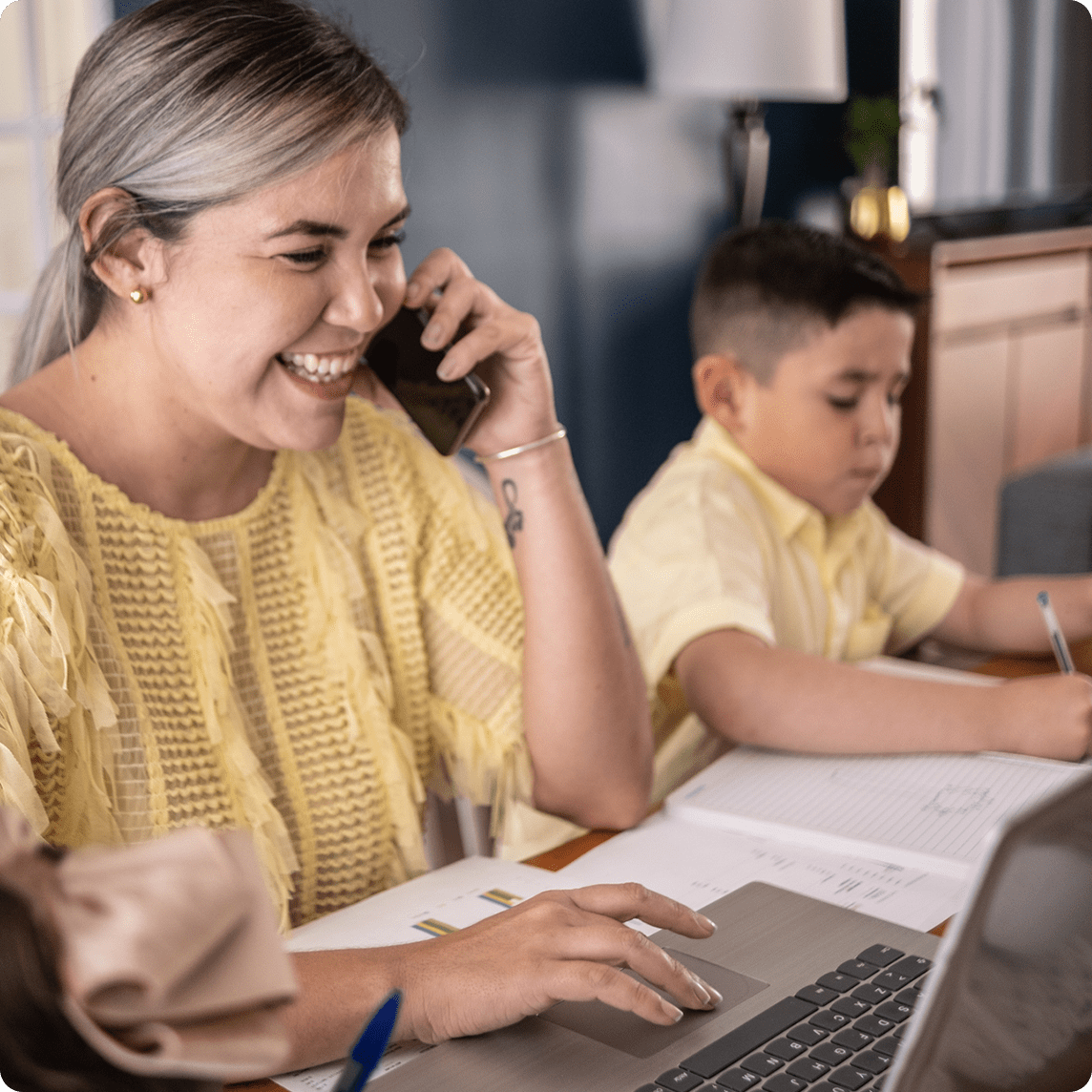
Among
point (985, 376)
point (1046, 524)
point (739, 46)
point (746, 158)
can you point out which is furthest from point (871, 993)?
point (985, 376)

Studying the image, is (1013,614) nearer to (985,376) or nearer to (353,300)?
(353,300)

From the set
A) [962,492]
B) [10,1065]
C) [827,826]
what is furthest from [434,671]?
[962,492]

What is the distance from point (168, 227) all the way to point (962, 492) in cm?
290

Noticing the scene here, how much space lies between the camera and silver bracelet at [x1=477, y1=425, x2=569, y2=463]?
116cm

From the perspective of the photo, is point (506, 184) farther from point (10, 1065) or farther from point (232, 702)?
point (10, 1065)

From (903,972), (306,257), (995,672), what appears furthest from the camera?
(995,672)

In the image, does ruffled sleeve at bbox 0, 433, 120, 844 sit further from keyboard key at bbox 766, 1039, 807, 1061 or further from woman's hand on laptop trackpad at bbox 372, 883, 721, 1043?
keyboard key at bbox 766, 1039, 807, 1061

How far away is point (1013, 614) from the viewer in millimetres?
1544

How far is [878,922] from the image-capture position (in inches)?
31.0

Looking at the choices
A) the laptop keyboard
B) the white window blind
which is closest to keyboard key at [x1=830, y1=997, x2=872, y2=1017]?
the laptop keyboard

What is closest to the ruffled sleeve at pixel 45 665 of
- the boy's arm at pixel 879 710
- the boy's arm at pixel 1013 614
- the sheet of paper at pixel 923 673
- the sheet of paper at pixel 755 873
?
the sheet of paper at pixel 755 873

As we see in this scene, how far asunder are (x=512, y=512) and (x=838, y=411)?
56 centimetres

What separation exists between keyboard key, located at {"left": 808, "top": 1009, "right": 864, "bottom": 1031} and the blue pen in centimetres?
28

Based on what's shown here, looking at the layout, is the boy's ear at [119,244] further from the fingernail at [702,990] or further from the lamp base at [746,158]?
the lamp base at [746,158]
